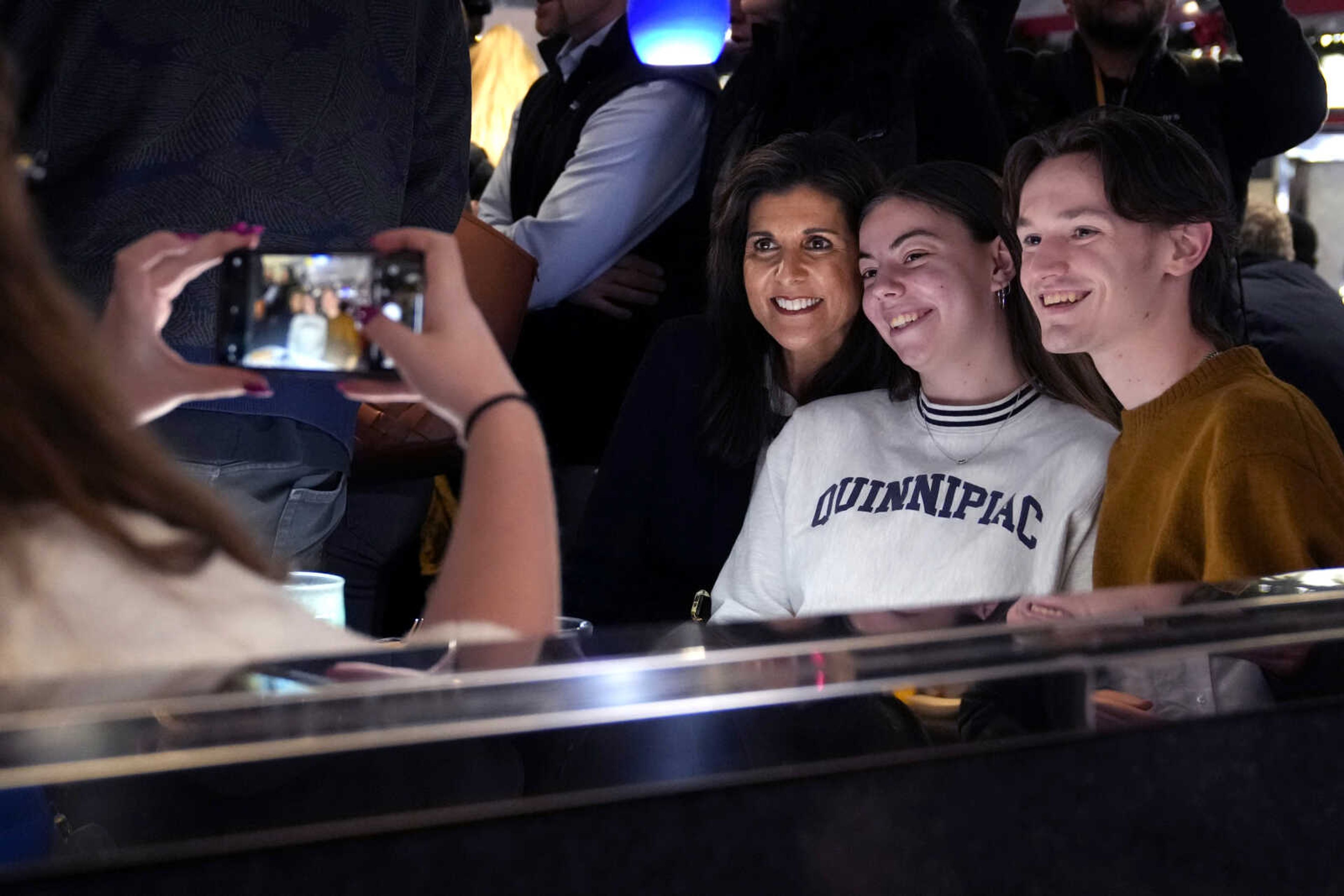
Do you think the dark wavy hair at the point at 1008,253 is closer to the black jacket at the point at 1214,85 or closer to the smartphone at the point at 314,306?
the black jacket at the point at 1214,85

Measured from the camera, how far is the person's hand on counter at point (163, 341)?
63 centimetres

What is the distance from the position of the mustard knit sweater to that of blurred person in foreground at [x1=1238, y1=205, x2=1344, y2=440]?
0.21ft

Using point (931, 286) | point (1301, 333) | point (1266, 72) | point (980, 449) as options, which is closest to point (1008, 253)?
point (931, 286)

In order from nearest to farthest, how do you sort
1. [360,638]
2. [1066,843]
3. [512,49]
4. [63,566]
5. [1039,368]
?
[63,566], [360,638], [1066,843], [1039,368], [512,49]

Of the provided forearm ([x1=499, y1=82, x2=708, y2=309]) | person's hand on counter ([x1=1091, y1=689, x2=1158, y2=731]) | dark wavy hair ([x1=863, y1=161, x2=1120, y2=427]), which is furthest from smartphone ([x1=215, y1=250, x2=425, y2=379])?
dark wavy hair ([x1=863, y1=161, x2=1120, y2=427])

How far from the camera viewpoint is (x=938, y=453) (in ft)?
4.12

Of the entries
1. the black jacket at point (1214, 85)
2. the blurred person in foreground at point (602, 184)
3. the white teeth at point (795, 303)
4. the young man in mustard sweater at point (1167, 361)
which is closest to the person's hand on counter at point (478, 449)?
the blurred person in foreground at point (602, 184)

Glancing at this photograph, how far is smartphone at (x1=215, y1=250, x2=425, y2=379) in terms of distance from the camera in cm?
61

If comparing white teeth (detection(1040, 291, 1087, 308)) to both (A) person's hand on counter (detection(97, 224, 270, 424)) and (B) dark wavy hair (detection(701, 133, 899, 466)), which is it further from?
(A) person's hand on counter (detection(97, 224, 270, 424))

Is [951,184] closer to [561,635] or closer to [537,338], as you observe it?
[537,338]

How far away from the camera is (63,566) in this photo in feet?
1.80

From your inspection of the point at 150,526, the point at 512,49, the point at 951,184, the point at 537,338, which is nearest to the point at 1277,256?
the point at 951,184

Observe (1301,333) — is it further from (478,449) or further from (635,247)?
(478,449)

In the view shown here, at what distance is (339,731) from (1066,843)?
0.41 metres
